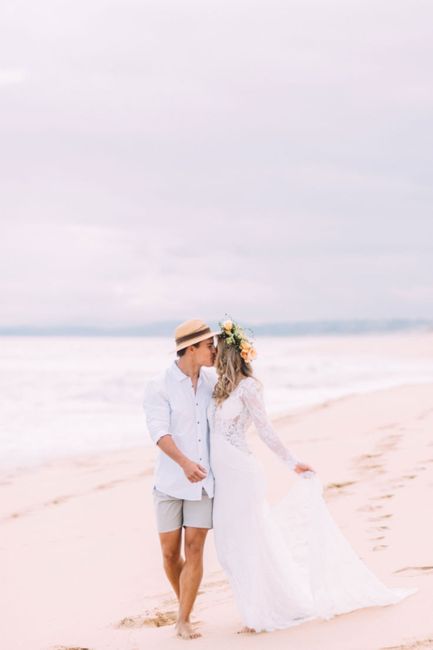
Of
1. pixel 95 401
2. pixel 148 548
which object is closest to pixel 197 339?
pixel 148 548

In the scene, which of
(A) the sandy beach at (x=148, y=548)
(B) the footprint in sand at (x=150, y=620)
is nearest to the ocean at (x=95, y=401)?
(A) the sandy beach at (x=148, y=548)

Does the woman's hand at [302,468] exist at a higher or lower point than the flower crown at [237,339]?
lower

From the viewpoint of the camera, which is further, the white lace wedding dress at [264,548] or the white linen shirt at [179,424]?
the white linen shirt at [179,424]

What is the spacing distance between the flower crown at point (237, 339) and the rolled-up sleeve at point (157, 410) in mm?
480

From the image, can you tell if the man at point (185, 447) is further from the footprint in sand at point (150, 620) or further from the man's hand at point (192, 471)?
the footprint in sand at point (150, 620)

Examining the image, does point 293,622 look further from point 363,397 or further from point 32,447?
point 363,397

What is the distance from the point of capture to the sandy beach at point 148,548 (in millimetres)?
5012

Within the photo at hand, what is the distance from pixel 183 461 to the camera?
507 cm

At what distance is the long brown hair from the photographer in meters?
5.15

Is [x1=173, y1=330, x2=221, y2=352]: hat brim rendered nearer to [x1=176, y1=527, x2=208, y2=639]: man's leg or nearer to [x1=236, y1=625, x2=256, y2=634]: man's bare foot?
[x1=176, y1=527, x2=208, y2=639]: man's leg

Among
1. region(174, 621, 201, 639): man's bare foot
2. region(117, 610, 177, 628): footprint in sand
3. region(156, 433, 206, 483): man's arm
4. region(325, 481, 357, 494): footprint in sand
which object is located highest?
region(156, 433, 206, 483): man's arm

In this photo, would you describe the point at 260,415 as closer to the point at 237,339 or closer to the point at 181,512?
the point at 237,339

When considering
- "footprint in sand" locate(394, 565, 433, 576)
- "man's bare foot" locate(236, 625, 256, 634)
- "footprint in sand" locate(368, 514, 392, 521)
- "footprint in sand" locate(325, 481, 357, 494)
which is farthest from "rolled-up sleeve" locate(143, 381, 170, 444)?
"footprint in sand" locate(325, 481, 357, 494)

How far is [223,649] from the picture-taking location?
4.90 m
